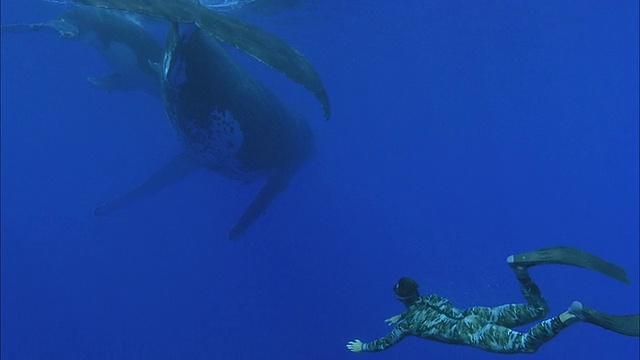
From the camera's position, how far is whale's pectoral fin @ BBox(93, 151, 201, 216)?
1354cm

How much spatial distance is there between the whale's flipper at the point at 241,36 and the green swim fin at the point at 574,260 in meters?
3.27

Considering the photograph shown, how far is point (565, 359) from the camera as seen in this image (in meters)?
17.9

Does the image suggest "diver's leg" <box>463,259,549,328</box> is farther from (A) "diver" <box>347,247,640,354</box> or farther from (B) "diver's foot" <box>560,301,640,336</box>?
(B) "diver's foot" <box>560,301,640,336</box>

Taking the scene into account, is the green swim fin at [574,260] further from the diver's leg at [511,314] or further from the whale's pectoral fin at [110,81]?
the whale's pectoral fin at [110,81]

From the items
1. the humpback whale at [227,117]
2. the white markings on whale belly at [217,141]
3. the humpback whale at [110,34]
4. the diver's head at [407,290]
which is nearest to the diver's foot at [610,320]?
the diver's head at [407,290]

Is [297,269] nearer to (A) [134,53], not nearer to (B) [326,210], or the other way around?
(B) [326,210]

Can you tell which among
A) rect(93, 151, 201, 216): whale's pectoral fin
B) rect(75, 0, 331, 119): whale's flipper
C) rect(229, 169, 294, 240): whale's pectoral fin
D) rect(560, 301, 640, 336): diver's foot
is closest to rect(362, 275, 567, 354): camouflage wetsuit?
rect(560, 301, 640, 336): diver's foot

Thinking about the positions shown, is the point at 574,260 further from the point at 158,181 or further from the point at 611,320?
the point at 158,181

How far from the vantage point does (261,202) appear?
12.7 m

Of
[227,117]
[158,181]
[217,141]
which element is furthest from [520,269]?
[158,181]

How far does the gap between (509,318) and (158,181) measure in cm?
976

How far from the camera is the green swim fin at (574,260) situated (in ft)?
18.0

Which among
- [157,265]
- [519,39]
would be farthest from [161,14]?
[519,39]

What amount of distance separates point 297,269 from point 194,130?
7.31 meters
